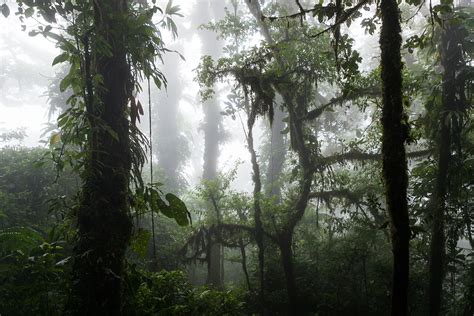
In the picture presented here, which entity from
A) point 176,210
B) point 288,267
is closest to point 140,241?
point 176,210

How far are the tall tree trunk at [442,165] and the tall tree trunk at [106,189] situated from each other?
20.6 feet

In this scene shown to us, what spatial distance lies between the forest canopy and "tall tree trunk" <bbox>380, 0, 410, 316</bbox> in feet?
0.03

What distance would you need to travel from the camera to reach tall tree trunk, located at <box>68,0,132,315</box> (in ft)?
12.0

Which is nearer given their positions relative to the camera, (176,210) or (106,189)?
(106,189)

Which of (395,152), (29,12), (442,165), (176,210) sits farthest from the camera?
(442,165)

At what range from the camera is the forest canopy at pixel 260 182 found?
3.67m

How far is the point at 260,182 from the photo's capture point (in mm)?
10180

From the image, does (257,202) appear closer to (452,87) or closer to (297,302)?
(297,302)

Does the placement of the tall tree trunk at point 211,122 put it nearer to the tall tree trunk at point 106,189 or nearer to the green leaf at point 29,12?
the tall tree trunk at point 106,189

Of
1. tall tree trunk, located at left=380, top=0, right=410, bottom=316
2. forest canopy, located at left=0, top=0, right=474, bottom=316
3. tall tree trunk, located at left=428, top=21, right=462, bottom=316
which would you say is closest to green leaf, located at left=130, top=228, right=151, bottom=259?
forest canopy, located at left=0, top=0, right=474, bottom=316

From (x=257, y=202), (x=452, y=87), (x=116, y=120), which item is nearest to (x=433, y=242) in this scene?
(x=452, y=87)

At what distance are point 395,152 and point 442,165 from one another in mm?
6056

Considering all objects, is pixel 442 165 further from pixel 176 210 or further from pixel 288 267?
pixel 176 210

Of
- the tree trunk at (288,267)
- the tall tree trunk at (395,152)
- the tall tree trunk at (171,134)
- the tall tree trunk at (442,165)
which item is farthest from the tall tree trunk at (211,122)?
the tall tree trunk at (395,152)
